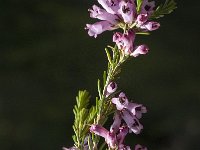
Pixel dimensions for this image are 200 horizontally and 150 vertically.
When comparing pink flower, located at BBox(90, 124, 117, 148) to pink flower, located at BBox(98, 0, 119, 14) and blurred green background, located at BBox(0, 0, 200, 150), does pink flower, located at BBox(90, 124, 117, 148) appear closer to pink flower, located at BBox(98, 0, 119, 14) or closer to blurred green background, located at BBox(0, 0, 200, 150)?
pink flower, located at BBox(98, 0, 119, 14)

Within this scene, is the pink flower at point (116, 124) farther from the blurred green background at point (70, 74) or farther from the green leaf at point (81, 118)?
the blurred green background at point (70, 74)

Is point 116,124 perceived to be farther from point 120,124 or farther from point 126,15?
point 126,15

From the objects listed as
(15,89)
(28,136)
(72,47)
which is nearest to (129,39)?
(28,136)

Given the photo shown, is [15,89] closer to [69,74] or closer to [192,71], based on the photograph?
[69,74]

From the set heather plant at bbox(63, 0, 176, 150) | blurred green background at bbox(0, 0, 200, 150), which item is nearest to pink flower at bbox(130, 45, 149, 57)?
Result: heather plant at bbox(63, 0, 176, 150)

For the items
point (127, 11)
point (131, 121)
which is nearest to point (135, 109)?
point (131, 121)

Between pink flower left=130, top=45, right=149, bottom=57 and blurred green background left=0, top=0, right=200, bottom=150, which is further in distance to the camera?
blurred green background left=0, top=0, right=200, bottom=150

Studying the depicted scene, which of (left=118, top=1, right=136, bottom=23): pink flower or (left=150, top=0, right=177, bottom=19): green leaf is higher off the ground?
(left=150, top=0, right=177, bottom=19): green leaf
